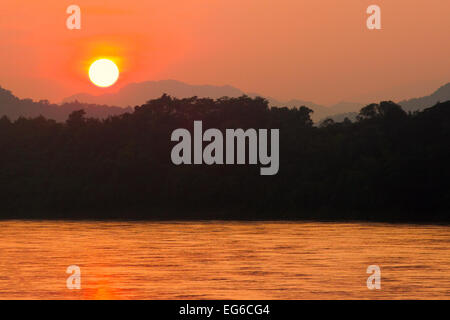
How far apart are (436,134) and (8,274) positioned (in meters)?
45.5

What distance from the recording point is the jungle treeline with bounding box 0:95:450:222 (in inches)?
2638

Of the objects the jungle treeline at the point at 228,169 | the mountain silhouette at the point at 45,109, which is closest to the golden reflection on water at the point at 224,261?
the jungle treeline at the point at 228,169

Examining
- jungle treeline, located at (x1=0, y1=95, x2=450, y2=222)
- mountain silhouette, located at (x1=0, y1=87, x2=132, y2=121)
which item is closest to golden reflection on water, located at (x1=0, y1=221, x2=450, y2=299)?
jungle treeline, located at (x1=0, y1=95, x2=450, y2=222)

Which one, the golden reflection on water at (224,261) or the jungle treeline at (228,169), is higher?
the jungle treeline at (228,169)

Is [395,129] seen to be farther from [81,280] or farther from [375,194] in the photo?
[81,280]

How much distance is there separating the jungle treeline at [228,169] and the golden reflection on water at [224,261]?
Result: 43.8 feet

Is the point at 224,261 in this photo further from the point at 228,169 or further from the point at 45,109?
the point at 45,109

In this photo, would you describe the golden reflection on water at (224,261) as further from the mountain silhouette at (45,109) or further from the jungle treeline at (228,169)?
the mountain silhouette at (45,109)

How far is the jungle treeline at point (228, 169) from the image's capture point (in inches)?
2638

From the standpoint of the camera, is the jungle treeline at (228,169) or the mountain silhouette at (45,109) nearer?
the jungle treeline at (228,169)

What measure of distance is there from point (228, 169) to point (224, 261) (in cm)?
4254

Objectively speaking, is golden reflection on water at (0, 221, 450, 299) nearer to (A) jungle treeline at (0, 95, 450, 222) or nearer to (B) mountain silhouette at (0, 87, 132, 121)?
(A) jungle treeline at (0, 95, 450, 222)

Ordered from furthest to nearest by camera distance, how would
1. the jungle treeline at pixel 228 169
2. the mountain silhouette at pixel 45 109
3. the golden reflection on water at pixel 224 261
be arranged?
the mountain silhouette at pixel 45 109 < the jungle treeline at pixel 228 169 < the golden reflection on water at pixel 224 261
